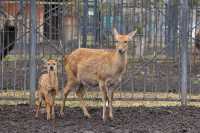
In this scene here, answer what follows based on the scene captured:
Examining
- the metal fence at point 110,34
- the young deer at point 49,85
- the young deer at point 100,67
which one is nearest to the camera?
the young deer at point 49,85

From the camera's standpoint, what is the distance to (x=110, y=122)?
11352 mm

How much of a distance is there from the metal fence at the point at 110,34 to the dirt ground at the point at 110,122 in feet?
5.08

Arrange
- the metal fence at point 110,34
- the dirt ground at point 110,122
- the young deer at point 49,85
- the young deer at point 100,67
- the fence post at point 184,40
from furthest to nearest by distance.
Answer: the metal fence at point 110,34 < the fence post at point 184,40 < the young deer at point 100,67 < the young deer at point 49,85 < the dirt ground at point 110,122

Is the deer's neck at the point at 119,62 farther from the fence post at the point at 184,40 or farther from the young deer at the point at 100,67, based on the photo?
the fence post at the point at 184,40

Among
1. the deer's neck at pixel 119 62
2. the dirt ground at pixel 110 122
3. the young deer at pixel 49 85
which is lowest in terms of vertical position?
the dirt ground at pixel 110 122

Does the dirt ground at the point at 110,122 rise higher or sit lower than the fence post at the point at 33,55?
lower

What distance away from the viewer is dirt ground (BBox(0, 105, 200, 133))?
10.5 m

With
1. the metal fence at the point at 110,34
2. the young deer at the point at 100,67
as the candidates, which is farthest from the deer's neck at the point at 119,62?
the metal fence at the point at 110,34

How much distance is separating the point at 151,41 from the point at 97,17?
1.79 meters

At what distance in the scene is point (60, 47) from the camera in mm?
15508

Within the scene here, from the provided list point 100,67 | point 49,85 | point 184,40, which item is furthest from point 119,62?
point 184,40

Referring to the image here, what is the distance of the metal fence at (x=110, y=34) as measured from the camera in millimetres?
14922

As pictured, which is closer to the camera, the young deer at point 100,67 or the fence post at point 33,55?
the young deer at point 100,67

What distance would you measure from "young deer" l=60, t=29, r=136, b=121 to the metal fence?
1956mm
